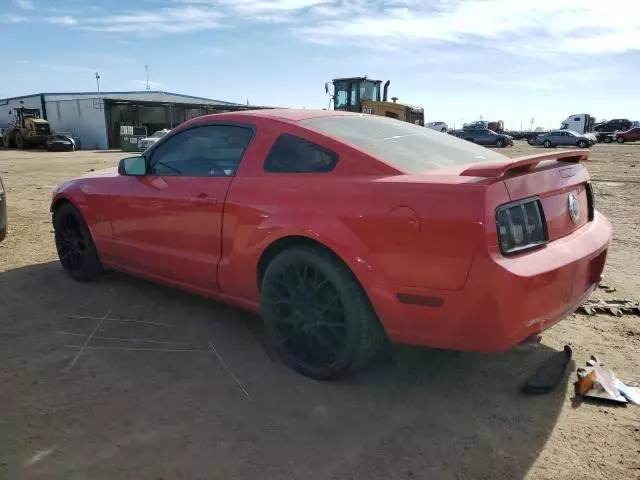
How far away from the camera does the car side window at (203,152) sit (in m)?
3.39

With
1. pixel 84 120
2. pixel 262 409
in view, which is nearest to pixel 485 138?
pixel 84 120

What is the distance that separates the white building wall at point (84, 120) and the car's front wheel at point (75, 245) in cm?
4020

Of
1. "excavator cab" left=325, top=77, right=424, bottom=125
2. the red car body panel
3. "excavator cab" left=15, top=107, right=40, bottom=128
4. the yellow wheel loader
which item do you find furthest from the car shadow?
the red car body panel

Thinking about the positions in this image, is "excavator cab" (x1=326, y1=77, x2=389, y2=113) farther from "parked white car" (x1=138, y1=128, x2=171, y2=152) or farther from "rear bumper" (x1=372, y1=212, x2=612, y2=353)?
"rear bumper" (x1=372, y1=212, x2=612, y2=353)

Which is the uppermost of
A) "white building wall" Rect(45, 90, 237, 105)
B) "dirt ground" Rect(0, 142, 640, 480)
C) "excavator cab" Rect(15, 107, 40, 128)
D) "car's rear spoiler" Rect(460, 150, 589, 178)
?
"white building wall" Rect(45, 90, 237, 105)

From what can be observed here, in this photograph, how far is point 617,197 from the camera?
10.1m

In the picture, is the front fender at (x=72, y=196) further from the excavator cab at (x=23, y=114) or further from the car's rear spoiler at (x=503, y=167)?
the excavator cab at (x=23, y=114)

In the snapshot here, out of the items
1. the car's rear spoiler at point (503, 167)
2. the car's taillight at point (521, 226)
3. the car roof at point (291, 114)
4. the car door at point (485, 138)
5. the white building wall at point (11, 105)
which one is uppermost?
the white building wall at point (11, 105)

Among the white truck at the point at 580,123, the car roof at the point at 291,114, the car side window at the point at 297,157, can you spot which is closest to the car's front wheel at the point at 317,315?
the car side window at the point at 297,157

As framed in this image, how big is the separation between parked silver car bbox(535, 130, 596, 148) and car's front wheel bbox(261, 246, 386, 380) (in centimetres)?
3746

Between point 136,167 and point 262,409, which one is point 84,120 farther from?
point 262,409

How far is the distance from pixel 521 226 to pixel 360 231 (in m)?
0.77

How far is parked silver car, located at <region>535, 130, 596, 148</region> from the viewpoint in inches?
1396

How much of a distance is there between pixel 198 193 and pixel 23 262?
305cm
